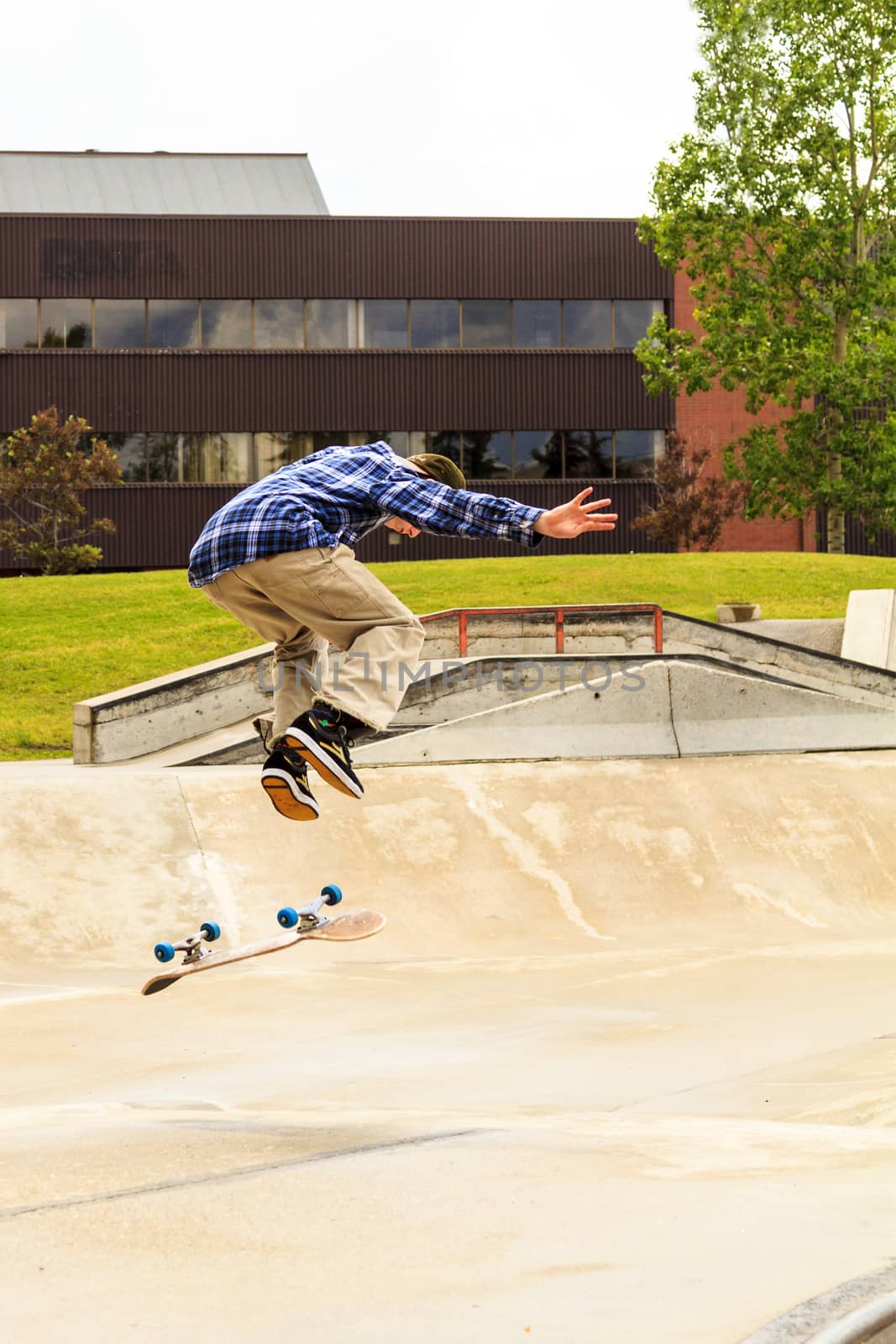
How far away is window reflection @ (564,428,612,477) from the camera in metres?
40.0

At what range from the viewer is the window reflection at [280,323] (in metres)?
38.7

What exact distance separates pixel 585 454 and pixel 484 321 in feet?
16.4

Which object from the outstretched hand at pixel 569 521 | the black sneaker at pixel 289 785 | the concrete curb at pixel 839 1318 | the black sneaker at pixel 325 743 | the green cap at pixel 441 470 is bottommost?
the concrete curb at pixel 839 1318

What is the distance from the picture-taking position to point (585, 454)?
40.1m

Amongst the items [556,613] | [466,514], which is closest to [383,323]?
[556,613]

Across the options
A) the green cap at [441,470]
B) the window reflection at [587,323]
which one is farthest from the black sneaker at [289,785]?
the window reflection at [587,323]

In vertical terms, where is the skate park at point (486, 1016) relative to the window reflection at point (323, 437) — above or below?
below

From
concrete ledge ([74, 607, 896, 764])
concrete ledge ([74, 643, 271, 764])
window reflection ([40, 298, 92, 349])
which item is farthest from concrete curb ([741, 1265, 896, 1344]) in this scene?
window reflection ([40, 298, 92, 349])

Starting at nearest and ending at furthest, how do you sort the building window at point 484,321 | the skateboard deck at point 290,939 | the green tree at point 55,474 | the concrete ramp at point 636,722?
the skateboard deck at point 290,939, the concrete ramp at point 636,722, the green tree at point 55,474, the building window at point 484,321

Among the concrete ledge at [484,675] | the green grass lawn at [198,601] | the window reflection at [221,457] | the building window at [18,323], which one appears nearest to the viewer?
the concrete ledge at [484,675]

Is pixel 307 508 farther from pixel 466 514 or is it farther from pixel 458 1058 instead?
pixel 458 1058

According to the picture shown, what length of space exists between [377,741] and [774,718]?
13.9 ft

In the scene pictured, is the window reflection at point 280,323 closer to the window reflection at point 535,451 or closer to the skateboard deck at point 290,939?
the window reflection at point 535,451

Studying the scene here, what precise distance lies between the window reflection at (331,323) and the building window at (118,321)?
190 inches
